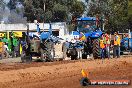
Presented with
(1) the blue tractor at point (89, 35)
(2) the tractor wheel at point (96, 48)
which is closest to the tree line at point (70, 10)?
(1) the blue tractor at point (89, 35)

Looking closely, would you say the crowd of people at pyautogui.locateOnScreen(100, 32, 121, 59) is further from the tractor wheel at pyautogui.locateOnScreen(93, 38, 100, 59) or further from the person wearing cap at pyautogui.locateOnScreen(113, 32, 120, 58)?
the tractor wheel at pyautogui.locateOnScreen(93, 38, 100, 59)

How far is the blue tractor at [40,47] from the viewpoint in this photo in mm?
23375

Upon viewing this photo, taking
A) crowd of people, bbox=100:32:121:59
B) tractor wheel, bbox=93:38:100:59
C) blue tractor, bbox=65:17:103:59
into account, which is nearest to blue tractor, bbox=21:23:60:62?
blue tractor, bbox=65:17:103:59

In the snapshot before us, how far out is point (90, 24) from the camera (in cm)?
2655

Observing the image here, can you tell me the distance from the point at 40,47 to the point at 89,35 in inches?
144

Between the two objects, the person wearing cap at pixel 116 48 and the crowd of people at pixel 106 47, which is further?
the person wearing cap at pixel 116 48

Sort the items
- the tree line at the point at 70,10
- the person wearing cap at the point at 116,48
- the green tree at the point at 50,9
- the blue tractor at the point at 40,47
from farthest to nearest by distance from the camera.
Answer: the green tree at the point at 50,9 → the tree line at the point at 70,10 → the person wearing cap at the point at 116,48 → the blue tractor at the point at 40,47

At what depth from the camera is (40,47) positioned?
2348 cm

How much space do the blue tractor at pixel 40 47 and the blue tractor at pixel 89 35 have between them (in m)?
2.34

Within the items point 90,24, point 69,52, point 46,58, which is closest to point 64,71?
point 46,58

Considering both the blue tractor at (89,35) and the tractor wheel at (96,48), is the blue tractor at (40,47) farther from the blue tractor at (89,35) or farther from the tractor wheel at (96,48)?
the tractor wheel at (96,48)

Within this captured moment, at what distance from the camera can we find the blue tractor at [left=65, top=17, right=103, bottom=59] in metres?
25.4

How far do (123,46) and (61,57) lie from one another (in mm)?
9266

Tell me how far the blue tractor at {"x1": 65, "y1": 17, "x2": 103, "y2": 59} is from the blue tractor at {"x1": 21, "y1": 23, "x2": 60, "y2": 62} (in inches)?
92.3
